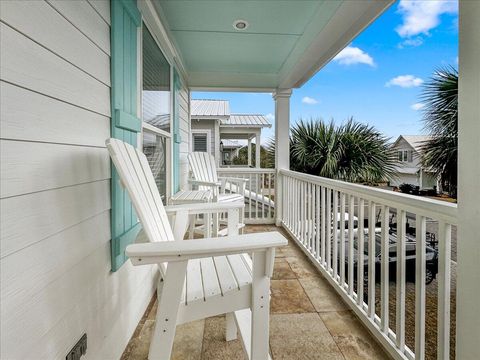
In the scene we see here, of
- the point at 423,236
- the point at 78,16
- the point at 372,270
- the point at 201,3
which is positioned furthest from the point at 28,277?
the point at 201,3

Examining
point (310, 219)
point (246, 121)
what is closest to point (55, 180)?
point (310, 219)

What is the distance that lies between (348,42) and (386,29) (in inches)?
739

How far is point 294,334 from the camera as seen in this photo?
1.72 metres

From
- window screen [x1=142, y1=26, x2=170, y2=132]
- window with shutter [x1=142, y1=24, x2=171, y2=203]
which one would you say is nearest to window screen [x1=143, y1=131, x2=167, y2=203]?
window with shutter [x1=142, y1=24, x2=171, y2=203]

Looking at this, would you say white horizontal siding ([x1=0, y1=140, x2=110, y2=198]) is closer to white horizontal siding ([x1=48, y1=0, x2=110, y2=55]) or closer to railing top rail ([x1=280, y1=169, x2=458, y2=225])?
white horizontal siding ([x1=48, y1=0, x2=110, y2=55])

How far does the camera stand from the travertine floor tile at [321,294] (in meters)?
2.03

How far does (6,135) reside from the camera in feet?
2.53

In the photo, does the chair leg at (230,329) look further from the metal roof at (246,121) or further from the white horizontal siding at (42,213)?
the metal roof at (246,121)

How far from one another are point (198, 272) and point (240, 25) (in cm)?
239

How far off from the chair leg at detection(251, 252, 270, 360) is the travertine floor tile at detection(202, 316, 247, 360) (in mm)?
422

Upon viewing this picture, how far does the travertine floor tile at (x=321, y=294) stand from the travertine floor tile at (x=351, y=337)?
0.26 ft

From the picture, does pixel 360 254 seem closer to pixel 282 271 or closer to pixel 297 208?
pixel 282 271

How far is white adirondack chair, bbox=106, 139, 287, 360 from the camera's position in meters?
0.99

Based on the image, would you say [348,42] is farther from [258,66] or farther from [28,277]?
[28,277]
